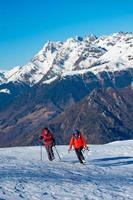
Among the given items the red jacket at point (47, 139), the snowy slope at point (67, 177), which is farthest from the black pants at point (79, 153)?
the red jacket at point (47, 139)

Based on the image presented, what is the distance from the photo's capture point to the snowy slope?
28547 millimetres

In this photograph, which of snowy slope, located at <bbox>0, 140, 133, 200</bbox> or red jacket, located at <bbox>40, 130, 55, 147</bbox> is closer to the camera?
snowy slope, located at <bbox>0, 140, 133, 200</bbox>

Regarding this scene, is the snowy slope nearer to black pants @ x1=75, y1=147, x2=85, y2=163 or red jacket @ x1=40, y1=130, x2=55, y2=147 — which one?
black pants @ x1=75, y1=147, x2=85, y2=163

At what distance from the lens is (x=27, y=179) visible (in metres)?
32.2

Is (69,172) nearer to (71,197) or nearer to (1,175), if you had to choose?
(1,175)

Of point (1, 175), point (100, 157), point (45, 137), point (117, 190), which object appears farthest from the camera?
point (100, 157)

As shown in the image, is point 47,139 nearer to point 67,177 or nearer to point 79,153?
point 79,153

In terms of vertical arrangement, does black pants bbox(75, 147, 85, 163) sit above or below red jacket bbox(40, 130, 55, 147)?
below

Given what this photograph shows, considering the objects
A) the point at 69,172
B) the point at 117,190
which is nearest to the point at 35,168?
the point at 69,172

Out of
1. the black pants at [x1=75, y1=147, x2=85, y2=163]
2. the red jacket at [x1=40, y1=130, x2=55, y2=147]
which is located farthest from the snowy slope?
the red jacket at [x1=40, y1=130, x2=55, y2=147]

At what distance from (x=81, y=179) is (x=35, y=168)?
5144 millimetres

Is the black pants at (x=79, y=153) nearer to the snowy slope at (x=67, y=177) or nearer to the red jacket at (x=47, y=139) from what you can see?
the snowy slope at (x=67, y=177)

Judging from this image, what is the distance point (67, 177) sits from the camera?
3428cm

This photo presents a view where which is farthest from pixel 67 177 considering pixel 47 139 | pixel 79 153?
pixel 47 139
